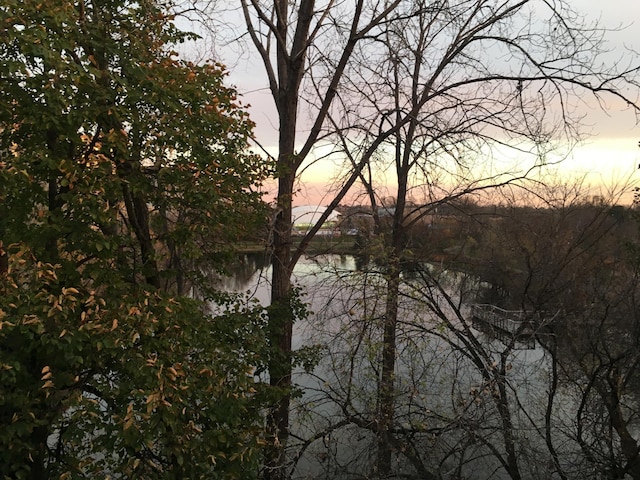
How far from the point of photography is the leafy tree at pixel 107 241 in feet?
15.1

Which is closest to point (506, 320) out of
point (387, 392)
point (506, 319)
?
point (506, 319)

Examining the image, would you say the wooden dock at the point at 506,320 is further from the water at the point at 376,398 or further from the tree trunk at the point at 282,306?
the tree trunk at the point at 282,306

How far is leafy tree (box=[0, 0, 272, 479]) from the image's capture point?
4.61 metres

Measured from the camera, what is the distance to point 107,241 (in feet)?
16.0

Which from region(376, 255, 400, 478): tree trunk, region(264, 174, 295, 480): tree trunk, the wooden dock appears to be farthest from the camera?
the wooden dock

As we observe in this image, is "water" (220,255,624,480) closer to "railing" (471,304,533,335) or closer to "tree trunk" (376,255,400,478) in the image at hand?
"tree trunk" (376,255,400,478)

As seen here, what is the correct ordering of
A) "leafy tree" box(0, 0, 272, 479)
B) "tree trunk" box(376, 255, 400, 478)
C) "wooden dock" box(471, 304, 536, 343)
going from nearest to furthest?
"leafy tree" box(0, 0, 272, 479) → "tree trunk" box(376, 255, 400, 478) → "wooden dock" box(471, 304, 536, 343)

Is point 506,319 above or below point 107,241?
below

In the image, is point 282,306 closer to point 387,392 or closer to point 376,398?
point 376,398

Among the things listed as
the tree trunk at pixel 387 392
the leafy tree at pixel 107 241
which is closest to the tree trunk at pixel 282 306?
the leafy tree at pixel 107 241

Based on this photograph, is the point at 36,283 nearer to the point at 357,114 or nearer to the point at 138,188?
the point at 138,188

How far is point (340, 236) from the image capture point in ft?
29.7

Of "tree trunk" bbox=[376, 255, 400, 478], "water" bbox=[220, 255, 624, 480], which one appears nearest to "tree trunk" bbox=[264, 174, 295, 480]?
"water" bbox=[220, 255, 624, 480]

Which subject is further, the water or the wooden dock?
the wooden dock
